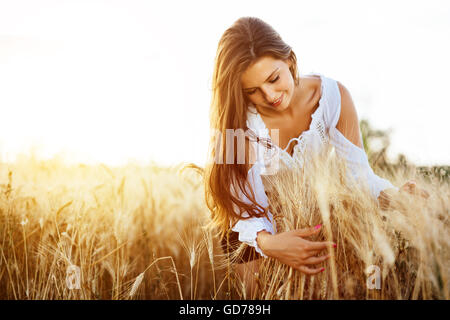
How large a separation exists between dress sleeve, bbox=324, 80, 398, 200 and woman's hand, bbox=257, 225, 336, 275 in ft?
0.83

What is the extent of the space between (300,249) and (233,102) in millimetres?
692

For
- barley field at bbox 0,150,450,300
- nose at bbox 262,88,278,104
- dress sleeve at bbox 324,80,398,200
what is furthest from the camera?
nose at bbox 262,88,278,104

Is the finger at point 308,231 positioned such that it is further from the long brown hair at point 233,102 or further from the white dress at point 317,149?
the long brown hair at point 233,102

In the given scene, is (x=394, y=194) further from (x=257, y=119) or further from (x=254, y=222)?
(x=257, y=119)

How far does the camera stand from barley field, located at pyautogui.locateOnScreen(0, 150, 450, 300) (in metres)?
0.94

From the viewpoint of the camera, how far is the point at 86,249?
1480mm

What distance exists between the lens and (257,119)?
1507mm

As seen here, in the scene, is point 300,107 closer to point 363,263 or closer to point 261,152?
point 261,152

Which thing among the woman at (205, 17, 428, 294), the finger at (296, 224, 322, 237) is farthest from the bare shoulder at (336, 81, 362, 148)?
the finger at (296, 224, 322, 237)

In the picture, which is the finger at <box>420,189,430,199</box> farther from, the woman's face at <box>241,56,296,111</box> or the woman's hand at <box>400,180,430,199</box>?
the woman's face at <box>241,56,296,111</box>

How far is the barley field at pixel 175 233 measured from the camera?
0.94m

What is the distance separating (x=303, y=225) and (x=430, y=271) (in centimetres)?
36

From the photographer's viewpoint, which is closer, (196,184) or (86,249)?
(86,249)
